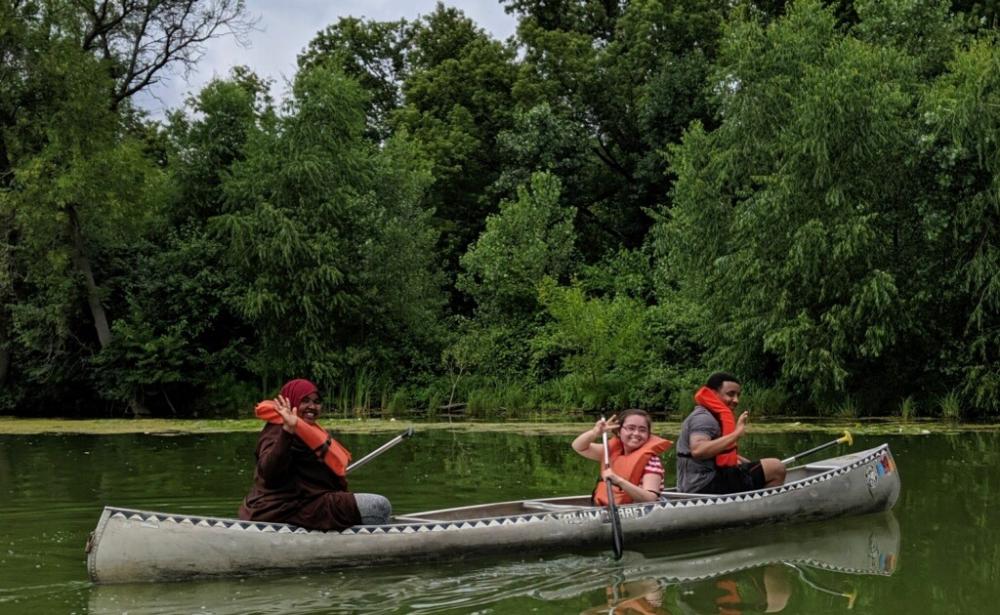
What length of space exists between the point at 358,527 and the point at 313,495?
41 centimetres

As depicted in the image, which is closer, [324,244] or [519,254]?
[324,244]

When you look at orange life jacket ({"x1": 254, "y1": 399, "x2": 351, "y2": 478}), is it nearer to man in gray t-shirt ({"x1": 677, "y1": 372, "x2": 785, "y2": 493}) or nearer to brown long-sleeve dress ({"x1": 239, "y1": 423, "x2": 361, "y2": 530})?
brown long-sleeve dress ({"x1": 239, "y1": 423, "x2": 361, "y2": 530})

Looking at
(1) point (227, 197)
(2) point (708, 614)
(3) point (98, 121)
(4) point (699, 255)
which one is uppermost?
(3) point (98, 121)

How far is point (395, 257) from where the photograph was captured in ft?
81.1

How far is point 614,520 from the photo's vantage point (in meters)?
7.86

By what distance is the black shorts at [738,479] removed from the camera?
28.9 feet

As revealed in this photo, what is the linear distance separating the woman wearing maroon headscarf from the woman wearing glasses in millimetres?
1895

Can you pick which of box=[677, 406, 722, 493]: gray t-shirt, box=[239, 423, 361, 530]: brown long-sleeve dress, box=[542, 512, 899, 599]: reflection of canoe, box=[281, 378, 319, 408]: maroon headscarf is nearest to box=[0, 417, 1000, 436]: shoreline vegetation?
box=[542, 512, 899, 599]: reflection of canoe

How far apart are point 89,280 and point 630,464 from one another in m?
18.2

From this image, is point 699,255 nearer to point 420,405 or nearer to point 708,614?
point 420,405

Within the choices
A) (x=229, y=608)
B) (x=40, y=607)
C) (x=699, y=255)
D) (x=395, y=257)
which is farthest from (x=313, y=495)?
(x=395, y=257)

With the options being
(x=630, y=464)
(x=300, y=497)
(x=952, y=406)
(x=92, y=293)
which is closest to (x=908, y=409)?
(x=952, y=406)

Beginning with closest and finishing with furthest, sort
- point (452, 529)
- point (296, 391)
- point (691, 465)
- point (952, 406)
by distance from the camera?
point (296, 391)
point (452, 529)
point (691, 465)
point (952, 406)

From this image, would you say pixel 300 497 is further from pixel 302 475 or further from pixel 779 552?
pixel 779 552
